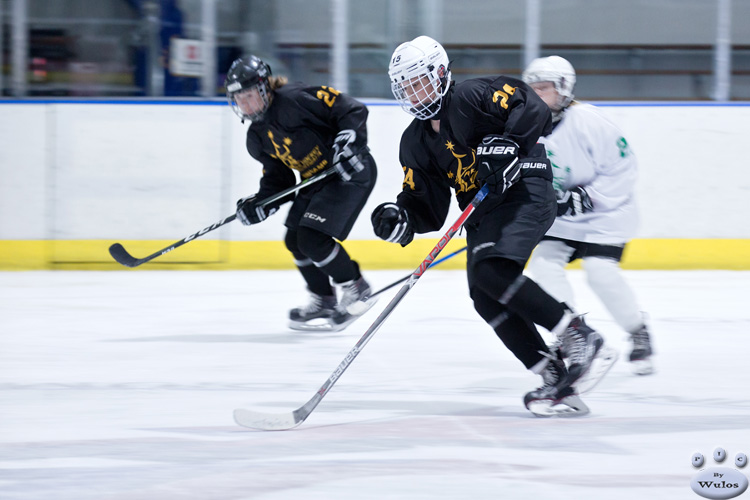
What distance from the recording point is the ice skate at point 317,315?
3723 mm

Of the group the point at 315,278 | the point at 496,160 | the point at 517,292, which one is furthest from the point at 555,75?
the point at 315,278

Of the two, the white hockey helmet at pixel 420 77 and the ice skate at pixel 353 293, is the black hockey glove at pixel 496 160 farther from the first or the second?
the ice skate at pixel 353 293

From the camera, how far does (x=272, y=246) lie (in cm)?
527

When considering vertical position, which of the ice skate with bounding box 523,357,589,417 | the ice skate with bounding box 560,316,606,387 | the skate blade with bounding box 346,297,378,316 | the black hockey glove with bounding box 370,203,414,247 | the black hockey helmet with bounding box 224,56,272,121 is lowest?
the skate blade with bounding box 346,297,378,316

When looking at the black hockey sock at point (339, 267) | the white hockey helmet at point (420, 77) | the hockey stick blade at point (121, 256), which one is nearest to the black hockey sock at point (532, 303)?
the white hockey helmet at point (420, 77)

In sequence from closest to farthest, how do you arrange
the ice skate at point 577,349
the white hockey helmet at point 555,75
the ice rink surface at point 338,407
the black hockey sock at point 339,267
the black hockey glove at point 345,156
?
the ice rink surface at point 338,407, the ice skate at point 577,349, the white hockey helmet at point 555,75, the black hockey glove at point 345,156, the black hockey sock at point 339,267

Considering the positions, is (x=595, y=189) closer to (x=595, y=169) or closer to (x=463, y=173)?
(x=595, y=169)

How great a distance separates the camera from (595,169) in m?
2.94

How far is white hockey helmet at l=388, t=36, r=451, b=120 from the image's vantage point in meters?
2.31

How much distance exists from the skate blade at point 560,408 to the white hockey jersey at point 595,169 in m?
0.70

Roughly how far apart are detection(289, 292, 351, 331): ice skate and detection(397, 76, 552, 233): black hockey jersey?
126 cm

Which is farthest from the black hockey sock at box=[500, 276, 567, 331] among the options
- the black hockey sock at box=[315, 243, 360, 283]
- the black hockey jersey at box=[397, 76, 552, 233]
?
the black hockey sock at box=[315, 243, 360, 283]

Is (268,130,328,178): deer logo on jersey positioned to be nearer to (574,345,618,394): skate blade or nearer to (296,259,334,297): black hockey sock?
(296,259,334,297): black hockey sock

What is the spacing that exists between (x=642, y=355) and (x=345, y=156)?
131 centimetres
